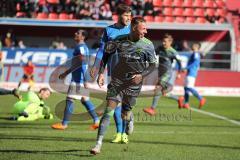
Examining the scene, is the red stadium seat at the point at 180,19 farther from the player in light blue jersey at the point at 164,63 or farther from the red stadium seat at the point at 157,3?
the player in light blue jersey at the point at 164,63

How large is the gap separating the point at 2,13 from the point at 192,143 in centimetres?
2132

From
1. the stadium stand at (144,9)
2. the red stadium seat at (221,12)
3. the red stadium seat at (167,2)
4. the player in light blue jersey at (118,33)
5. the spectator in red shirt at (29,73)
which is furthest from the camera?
the red stadium seat at (167,2)

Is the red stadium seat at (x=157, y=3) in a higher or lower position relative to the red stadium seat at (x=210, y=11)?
higher

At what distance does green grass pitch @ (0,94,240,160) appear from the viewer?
322 inches

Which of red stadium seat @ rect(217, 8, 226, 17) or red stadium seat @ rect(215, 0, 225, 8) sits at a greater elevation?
red stadium seat @ rect(215, 0, 225, 8)

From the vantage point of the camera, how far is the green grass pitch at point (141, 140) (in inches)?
322

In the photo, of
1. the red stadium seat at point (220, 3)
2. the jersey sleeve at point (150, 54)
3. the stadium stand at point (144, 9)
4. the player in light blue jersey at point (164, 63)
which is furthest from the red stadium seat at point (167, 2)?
the jersey sleeve at point (150, 54)

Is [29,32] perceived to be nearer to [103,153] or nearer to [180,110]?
[180,110]

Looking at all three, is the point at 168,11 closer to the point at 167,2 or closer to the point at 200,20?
the point at 167,2

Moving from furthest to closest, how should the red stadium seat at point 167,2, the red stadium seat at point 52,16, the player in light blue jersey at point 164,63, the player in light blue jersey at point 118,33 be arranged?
the red stadium seat at point 167,2 < the red stadium seat at point 52,16 < the player in light blue jersey at point 164,63 < the player in light blue jersey at point 118,33

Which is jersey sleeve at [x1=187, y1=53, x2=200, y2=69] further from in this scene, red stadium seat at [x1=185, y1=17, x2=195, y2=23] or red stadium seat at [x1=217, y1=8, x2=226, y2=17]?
red stadium seat at [x1=217, y1=8, x2=226, y2=17]

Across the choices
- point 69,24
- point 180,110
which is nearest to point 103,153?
point 180,110

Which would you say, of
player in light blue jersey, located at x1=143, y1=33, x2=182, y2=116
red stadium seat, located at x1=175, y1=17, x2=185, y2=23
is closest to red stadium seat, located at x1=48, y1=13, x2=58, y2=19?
red stadium seat, located at x1=175, y1=17, x2=185, y2=23

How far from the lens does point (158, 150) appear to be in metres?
8.80
